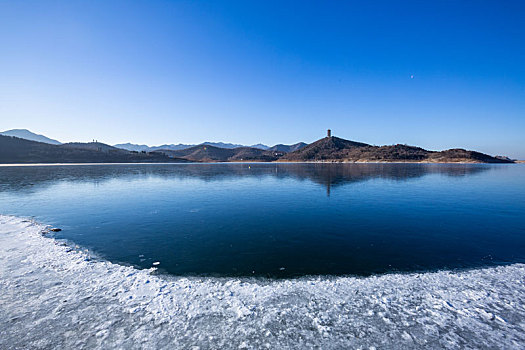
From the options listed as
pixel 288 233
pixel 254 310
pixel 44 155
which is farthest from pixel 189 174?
pixel 44 155

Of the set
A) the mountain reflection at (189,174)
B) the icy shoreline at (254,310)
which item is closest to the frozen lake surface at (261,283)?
the icy shoreline at (254,310)

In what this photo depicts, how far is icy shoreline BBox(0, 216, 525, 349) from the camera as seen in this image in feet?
14.6

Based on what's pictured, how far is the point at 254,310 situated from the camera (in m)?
5.35

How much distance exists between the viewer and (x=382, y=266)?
25.5ft

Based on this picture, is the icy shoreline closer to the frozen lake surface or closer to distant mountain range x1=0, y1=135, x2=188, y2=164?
the frozen lake surface

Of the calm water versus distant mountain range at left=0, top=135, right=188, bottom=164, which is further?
distant mountain range at left=0, top=135, right=188, bottom=164

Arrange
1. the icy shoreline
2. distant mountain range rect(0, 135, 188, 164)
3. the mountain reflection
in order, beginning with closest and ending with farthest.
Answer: the icy shoreline < the mountain reflection < distant mountain range rect(0, 135, 188, 164)

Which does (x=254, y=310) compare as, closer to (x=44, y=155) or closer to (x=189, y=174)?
(x=189, y=174)

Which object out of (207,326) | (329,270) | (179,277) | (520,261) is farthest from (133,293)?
(520,261)

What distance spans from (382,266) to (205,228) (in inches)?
320

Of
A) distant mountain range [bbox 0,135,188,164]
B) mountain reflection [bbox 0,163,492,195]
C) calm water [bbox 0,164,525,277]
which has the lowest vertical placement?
calm water [bbox 0,164,525,277]

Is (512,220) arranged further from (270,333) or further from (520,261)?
(270,333)

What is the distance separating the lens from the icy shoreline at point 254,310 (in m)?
4.44

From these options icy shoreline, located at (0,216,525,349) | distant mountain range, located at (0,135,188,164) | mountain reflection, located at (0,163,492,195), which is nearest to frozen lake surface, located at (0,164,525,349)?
icy shoreline, located at (0,216,525,349)
